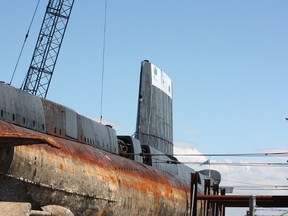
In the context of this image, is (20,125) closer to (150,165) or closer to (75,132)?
(75,132)

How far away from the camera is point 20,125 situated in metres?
13.8

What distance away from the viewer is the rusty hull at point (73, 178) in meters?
11.4

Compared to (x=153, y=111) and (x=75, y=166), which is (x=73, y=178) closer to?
(x=75, y=166)

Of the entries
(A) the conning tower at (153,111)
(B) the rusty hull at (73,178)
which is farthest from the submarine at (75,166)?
(A) the conning tower at (153,111)

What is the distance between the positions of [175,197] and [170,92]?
9.56m

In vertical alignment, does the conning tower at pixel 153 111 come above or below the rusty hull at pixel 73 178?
above

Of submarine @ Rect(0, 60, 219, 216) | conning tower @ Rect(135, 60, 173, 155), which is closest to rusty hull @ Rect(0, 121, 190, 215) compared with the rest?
submarine @ Rect(0, 60, 219, 216)

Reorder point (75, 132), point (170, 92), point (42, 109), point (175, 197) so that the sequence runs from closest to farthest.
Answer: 1. point (42, 109)
2. point (75, 132)
3. point (175, 197)
4. point (170, 92)

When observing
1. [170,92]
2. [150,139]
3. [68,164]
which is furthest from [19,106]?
[170,92]

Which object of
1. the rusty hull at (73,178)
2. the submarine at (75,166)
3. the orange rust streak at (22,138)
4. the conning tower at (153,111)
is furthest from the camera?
the conning tower at (153,111)

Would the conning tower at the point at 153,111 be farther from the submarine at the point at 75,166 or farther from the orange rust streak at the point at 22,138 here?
the orange rust streak at the point at 22,138

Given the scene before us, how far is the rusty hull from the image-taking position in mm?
11367

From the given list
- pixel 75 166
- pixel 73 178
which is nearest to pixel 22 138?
pixel 73 178

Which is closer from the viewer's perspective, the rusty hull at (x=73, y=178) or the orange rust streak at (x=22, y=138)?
the orange rust streak at (x=22, y=138)
